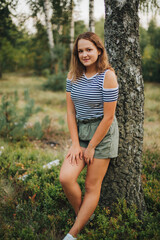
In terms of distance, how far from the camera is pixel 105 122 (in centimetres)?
186

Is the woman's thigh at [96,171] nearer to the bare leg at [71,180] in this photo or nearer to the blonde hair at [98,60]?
the bare leg at [71,180]

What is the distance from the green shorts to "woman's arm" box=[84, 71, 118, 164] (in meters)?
0.07

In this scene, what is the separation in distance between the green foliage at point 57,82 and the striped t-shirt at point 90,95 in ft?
30.2

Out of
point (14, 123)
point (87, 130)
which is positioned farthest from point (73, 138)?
point (14, 123)

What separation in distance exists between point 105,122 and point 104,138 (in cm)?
21

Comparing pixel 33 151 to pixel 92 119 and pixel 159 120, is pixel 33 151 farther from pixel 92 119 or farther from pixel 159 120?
pixel 159 120

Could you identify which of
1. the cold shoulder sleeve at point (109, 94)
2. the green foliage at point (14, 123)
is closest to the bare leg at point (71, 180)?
the cold shoulder sleeve at point (109, 94)

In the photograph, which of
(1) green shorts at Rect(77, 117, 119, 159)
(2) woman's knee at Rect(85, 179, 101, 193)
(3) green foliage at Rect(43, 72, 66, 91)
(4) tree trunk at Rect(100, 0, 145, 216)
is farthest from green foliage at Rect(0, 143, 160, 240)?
(3) green foliage at Rect(43, 72, 66, 91)

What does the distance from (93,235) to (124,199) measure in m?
0.57

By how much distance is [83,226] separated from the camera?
198 centimetres

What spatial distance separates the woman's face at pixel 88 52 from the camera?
1.95 m

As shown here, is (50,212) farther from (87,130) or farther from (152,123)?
(152,123)

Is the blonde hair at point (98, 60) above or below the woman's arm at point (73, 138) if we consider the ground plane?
above

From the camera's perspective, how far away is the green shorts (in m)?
1.97
